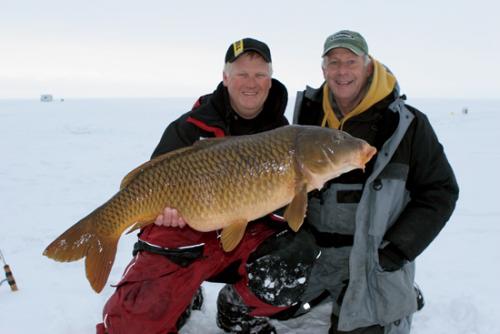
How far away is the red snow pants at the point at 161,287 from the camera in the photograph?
250 centimetres

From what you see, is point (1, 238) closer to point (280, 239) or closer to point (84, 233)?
point (84, 233)

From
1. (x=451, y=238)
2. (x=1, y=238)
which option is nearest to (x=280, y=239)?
(x=451, y=238)

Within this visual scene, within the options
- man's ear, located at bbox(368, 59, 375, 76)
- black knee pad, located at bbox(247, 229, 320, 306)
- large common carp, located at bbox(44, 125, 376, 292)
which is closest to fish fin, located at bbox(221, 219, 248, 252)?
large common carp, located at bbox(44, 125, 376, 292)

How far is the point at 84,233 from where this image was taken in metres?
2.52

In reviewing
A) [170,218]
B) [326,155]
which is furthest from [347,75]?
[170,218]

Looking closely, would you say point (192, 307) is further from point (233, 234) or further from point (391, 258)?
point (391, 258)

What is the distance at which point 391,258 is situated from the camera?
2.64m

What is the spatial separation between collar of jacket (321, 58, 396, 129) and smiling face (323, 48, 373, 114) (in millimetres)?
75

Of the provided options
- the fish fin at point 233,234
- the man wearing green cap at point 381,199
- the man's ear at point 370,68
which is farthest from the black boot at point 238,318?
the man's ear at point 370,68

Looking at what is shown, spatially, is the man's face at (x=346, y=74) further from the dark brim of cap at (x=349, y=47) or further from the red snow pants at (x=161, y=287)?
the red snow pants at (x=161, y=287)

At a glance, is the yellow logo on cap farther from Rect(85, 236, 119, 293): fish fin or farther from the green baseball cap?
Rect(85, 236, 119, 293): fish fin

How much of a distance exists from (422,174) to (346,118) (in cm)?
57

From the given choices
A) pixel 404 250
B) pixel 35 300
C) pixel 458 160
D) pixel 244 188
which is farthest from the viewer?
pixel 458 160

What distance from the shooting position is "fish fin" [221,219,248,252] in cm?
250
